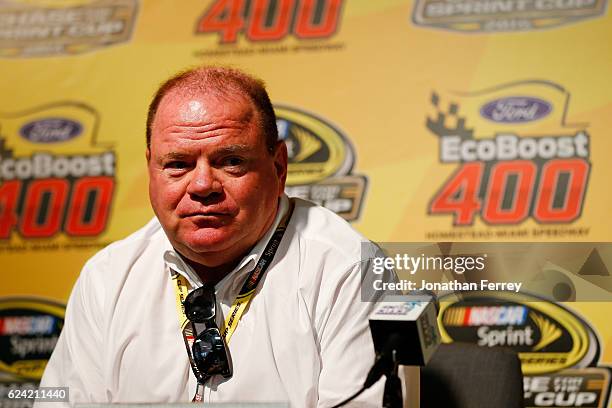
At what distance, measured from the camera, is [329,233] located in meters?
2.13

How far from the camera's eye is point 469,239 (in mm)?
3361

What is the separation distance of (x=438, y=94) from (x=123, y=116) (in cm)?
151

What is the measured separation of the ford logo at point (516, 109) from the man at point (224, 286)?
4.80 ft

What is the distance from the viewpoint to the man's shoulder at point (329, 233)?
208 cm

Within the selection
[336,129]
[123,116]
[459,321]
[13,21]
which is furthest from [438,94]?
[13,21]

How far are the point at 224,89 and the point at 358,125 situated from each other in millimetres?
1548

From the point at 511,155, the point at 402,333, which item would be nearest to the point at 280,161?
the point at 402,333

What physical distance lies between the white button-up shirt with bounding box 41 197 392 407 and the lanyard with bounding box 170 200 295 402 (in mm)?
17

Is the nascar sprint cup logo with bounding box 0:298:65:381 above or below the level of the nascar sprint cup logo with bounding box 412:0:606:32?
below

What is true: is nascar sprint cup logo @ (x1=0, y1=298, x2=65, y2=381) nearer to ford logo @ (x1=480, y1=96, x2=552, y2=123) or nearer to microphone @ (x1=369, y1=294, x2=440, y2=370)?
ford logo @ (x1=480, y1=96, x2=552, y2=123)

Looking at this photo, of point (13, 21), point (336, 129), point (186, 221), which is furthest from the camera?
point (13, 21)

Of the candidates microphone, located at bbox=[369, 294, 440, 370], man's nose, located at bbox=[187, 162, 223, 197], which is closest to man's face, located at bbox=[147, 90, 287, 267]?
man's nose, located at bbox=[187, 162, 223, 197]

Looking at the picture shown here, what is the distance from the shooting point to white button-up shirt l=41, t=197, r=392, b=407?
1924mm

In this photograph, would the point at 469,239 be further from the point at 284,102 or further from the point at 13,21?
the point at 13,21
